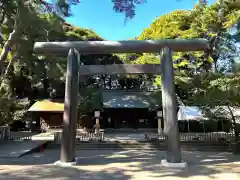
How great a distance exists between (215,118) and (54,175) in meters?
10.3

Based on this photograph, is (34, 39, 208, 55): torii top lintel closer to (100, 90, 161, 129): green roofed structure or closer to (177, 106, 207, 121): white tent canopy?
(177, 106, 207, 121): white tent canopy

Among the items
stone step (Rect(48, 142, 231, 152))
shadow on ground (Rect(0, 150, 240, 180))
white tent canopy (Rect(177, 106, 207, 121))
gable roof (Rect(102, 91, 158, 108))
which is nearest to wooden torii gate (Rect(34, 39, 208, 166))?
shadow on ground (Rect(0, 150, 240, 180))

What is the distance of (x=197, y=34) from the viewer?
24.8 m

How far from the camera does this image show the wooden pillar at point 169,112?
1061cm

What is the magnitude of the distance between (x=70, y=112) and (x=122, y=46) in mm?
3402

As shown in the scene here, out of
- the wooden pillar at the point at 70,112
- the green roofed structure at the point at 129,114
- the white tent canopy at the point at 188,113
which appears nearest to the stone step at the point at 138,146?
the wooden pillar at the point at 70,112

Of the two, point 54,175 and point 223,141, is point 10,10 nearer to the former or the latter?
point 54,175

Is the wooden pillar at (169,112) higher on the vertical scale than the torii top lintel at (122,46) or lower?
lower

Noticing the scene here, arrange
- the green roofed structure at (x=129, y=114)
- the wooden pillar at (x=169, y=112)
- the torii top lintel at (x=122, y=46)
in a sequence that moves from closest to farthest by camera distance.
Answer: the wooden pillar at (x=169, y=112)
the torii top lintel at (x=122, y=46)
the green roofed structure at (x=129, y=114)

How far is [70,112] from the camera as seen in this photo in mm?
11047

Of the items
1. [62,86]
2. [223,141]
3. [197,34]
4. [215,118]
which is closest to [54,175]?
[215,118]

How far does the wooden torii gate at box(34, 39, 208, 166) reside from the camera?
10859mm

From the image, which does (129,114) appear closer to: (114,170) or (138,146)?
(138,146)

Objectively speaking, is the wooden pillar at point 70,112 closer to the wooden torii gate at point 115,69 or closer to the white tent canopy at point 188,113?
the wooden torii gate at point 115,69
